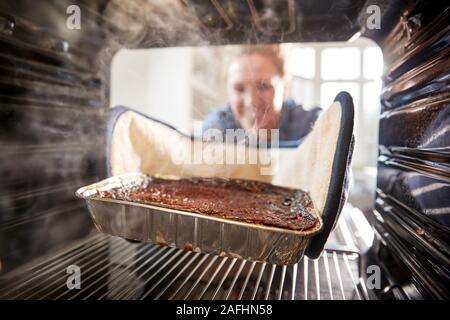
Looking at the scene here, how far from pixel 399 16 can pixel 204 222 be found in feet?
2.50

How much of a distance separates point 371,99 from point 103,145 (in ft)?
3.12

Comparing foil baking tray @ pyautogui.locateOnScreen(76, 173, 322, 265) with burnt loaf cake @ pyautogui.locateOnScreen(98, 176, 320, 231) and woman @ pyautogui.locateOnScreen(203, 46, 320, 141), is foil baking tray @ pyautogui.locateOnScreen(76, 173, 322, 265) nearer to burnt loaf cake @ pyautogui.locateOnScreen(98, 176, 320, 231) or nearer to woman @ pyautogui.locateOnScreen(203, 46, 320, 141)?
burnt loaf cake @ pyautogui.locateOnScreen(98, 176, 320, 231)

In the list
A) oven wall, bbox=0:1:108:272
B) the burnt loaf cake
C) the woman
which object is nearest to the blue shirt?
the woman

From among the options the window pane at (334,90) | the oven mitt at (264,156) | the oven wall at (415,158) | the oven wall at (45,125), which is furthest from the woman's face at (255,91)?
the oven wall at (45,125)

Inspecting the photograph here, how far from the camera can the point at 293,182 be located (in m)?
1.07

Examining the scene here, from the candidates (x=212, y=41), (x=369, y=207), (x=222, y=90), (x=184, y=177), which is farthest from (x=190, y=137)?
(x=369, y=207)

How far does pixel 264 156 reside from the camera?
3.74 feet

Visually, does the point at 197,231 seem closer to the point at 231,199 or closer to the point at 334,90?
the point at 231,199

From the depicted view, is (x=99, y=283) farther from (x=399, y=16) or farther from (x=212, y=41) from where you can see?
(x=399, y=16)

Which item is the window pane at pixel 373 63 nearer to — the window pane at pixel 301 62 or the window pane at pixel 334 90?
the window pane at pixel 334 90

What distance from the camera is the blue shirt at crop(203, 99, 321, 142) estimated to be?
104 centimetres

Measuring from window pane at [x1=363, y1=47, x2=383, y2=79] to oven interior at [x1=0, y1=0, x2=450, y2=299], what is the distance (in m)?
0.03

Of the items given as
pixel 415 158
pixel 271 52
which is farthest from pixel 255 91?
pixel 415 158

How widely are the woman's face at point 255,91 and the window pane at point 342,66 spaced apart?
229 millimetres
